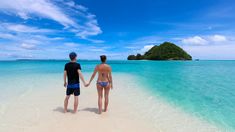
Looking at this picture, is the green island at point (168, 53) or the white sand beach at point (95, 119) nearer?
the white sand beach at point (95, 119)

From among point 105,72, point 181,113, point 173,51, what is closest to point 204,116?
point 181,113

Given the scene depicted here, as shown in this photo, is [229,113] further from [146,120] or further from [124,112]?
[124,112]

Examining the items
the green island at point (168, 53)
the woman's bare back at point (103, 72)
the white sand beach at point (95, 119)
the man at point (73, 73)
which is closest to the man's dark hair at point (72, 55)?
the man at point (73, 73)

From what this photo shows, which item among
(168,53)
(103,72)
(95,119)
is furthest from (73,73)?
(168,53)

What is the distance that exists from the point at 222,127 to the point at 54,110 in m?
5.26

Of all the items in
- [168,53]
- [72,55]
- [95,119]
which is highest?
[168,53]

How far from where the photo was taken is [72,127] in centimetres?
434

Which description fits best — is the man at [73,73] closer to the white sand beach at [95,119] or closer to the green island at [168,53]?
the white sand beach at [95,119]

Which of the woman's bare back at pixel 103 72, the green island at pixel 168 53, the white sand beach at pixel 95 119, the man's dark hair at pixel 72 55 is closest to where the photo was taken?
the white sand beach at pixel 95 119

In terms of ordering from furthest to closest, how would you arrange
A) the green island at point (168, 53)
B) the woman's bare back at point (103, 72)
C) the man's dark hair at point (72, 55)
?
the green island at point (168, 53)
the woman's bare back at point (103, 72)
the man's dark hair at point (72, 55)

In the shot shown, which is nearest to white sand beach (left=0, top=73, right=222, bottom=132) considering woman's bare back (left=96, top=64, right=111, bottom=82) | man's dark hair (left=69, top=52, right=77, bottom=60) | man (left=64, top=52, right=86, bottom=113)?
man (left=64, top=52, right=86, bottom=113)

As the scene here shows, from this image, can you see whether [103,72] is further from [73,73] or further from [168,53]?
[168,53]

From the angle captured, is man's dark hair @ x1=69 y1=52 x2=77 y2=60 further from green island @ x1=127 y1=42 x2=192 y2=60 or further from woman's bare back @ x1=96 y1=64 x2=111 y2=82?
green island @ x1=127 y1=42 x2=192 y2=60

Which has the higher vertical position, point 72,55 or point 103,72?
point 72,55
